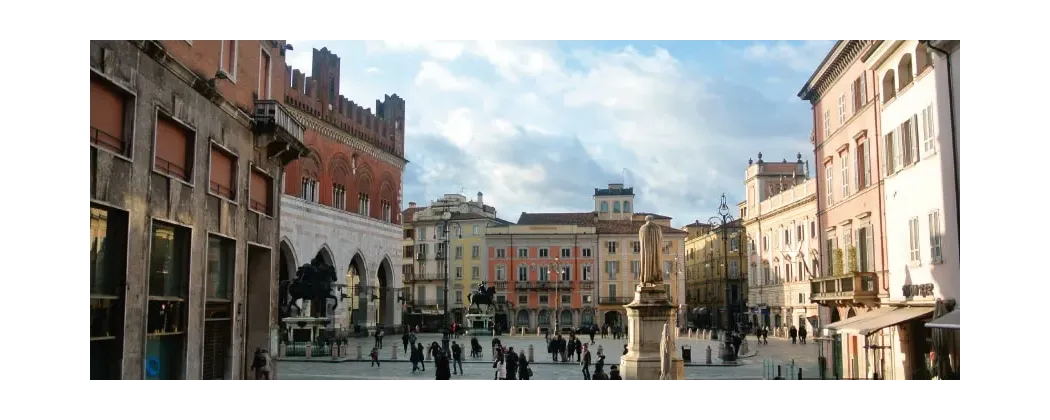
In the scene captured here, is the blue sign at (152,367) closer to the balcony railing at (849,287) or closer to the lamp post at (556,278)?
the balcony railing at (849,287)

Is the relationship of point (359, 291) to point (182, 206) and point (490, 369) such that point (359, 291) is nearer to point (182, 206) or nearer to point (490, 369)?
point (490, 369)

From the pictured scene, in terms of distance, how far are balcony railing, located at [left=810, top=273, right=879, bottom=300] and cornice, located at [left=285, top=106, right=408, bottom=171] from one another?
21186mm

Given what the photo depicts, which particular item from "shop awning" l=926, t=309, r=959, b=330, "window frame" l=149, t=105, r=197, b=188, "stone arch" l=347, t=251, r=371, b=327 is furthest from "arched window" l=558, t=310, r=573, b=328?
"shop awning" l=926, t=309, r=959, b=330

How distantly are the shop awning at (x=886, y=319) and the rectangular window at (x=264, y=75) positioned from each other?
12.6 m

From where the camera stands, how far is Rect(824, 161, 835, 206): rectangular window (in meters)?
21.5

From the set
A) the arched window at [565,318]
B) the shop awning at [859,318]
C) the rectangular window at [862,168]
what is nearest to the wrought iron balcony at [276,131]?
the shop awning at [859,318]

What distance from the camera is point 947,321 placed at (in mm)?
13977

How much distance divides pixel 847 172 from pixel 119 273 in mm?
14928

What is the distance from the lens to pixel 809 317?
3703 cm

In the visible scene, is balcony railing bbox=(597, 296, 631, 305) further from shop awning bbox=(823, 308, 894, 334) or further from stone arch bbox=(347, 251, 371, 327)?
shop awning bbox=(823, 308, 894, 334)

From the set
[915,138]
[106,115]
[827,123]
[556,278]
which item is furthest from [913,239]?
[556,278]

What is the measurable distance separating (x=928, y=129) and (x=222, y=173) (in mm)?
12399

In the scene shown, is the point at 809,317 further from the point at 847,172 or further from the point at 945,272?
the point at 945,272
